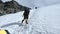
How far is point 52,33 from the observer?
1130 cm

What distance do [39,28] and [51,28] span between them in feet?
2.45

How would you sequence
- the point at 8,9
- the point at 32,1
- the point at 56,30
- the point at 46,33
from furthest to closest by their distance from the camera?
the point at 32,1
the point at 8,9
the point at 56,30
the point at 46,33

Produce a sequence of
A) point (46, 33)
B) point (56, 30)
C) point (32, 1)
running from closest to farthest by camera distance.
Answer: point (46, 33)
point (56, 30)
point (32, 1)

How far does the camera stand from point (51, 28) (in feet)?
41.4

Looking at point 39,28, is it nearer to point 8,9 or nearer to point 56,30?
point 56,30

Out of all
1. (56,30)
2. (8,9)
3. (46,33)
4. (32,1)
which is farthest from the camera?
(32,1)

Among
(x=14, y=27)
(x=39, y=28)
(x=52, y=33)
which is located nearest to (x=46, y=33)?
(x=52, y=33)

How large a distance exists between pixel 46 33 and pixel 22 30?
129 cm

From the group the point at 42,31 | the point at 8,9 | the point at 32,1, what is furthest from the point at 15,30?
the point at 32,1

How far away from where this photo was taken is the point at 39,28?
12398 mm

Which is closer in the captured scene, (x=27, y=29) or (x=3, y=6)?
(x=27, y=29)

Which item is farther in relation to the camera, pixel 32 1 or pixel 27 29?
pixel 32 1

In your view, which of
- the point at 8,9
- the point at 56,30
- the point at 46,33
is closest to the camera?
the point at 46,33

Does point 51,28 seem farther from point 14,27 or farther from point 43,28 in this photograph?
point 14,27
